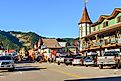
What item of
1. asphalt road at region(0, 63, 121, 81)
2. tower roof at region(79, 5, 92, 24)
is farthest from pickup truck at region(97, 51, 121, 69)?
tower roof at region(79, 5, 92, 24)

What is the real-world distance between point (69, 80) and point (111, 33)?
44.9 metres

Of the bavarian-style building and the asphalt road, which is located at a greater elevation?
the bavarian-style building

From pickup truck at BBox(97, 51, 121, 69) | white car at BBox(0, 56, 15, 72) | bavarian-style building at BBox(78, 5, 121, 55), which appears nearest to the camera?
white car at BBox(0, 56, 15, 72)

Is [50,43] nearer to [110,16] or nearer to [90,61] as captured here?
[110,16]

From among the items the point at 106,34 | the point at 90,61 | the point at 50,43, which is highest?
the point at 50,43

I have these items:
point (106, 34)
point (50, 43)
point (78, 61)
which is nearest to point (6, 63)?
point (78, 61)

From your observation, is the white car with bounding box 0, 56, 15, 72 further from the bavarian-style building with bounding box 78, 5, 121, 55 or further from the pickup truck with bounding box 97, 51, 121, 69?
the bavarian-style building with bounding box 78, 5, 121, 55

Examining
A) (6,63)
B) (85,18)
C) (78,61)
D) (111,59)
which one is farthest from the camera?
(85,18)

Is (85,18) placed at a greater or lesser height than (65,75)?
greater

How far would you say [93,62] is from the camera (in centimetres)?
5094

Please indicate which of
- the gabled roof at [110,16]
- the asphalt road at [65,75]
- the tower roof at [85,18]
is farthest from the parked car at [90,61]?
the tower roof at [85,18]

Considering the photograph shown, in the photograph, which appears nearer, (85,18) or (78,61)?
(78,61)

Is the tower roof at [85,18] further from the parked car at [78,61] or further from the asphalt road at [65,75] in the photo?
the asphalt road at [65,75]

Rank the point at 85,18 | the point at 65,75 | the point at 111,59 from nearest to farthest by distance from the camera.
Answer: the point at 65,75
the point at 111,59
the point at 85,18
